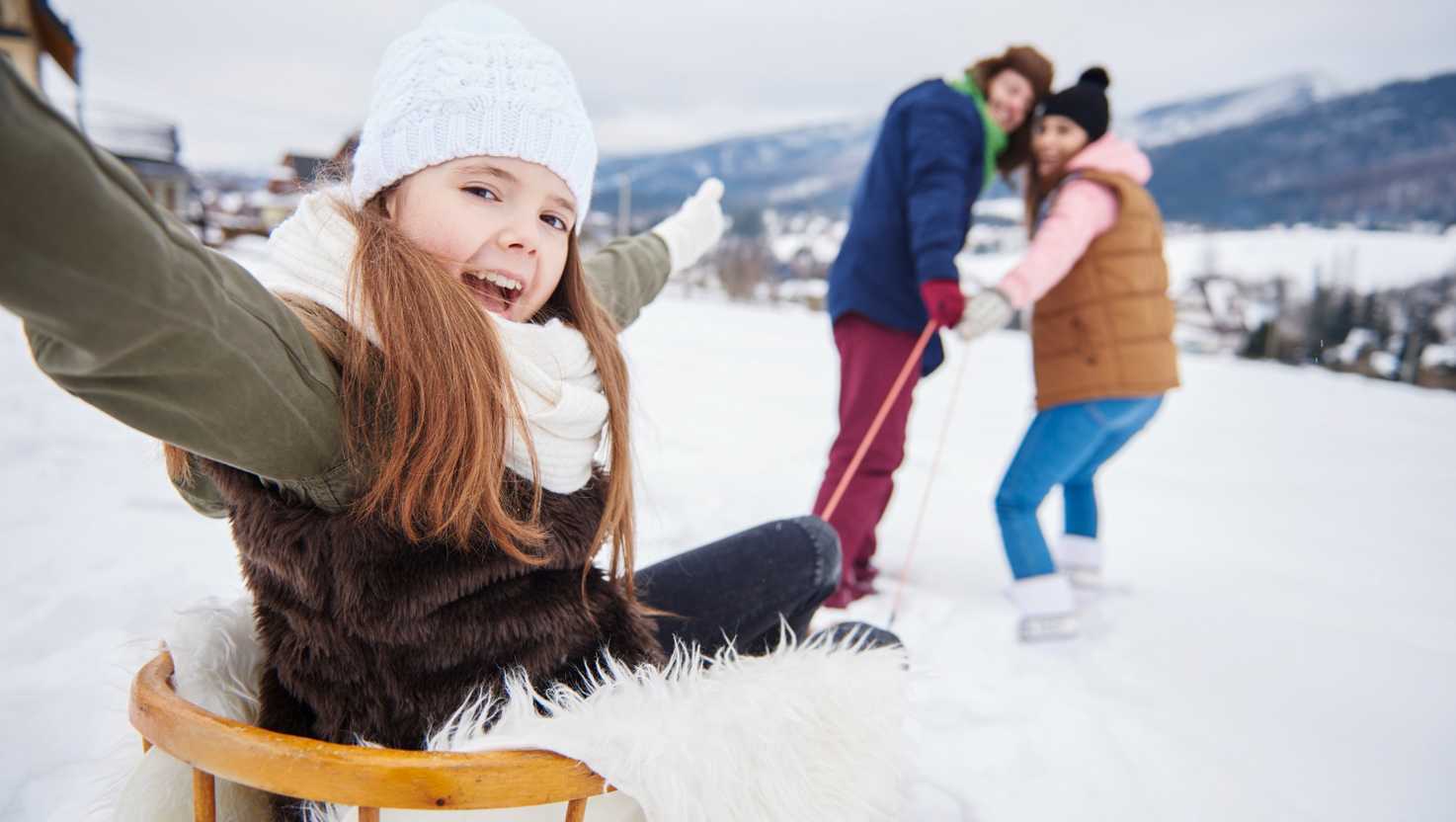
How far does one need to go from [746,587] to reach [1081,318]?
1.62 metres

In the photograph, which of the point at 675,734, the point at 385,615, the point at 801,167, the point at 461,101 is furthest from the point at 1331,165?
the point at 385,615

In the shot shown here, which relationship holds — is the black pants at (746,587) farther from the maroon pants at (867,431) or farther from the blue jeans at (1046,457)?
the blue jeans at (1046,457)

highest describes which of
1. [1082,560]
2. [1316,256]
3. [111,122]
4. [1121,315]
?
[111,122]

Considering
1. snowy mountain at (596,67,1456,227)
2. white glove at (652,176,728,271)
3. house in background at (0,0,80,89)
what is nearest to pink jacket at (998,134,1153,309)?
white glove at (652,176,728,271)

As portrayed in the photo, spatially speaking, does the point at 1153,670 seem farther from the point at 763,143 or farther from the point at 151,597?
the point at 763,143

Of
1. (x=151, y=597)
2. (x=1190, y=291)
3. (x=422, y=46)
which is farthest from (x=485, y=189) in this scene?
(x=1190, y=291)

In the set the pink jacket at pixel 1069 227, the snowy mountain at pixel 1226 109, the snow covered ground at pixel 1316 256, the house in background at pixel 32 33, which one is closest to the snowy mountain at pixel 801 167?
the snowy mountain at pixel 1226 109

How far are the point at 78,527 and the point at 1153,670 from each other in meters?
3.25

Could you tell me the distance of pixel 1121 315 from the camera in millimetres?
2199

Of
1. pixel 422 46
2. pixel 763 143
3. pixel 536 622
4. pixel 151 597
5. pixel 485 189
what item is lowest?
pixel 151 597

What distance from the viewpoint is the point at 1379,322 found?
8664 mm

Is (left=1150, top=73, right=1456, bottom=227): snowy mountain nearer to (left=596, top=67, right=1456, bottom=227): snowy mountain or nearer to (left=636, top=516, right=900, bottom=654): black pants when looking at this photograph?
(left=596, top=67, right=1456, bottom=227): snowy mountain

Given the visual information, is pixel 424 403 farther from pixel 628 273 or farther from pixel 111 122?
pixel 111 122

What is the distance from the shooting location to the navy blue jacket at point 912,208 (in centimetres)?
210
